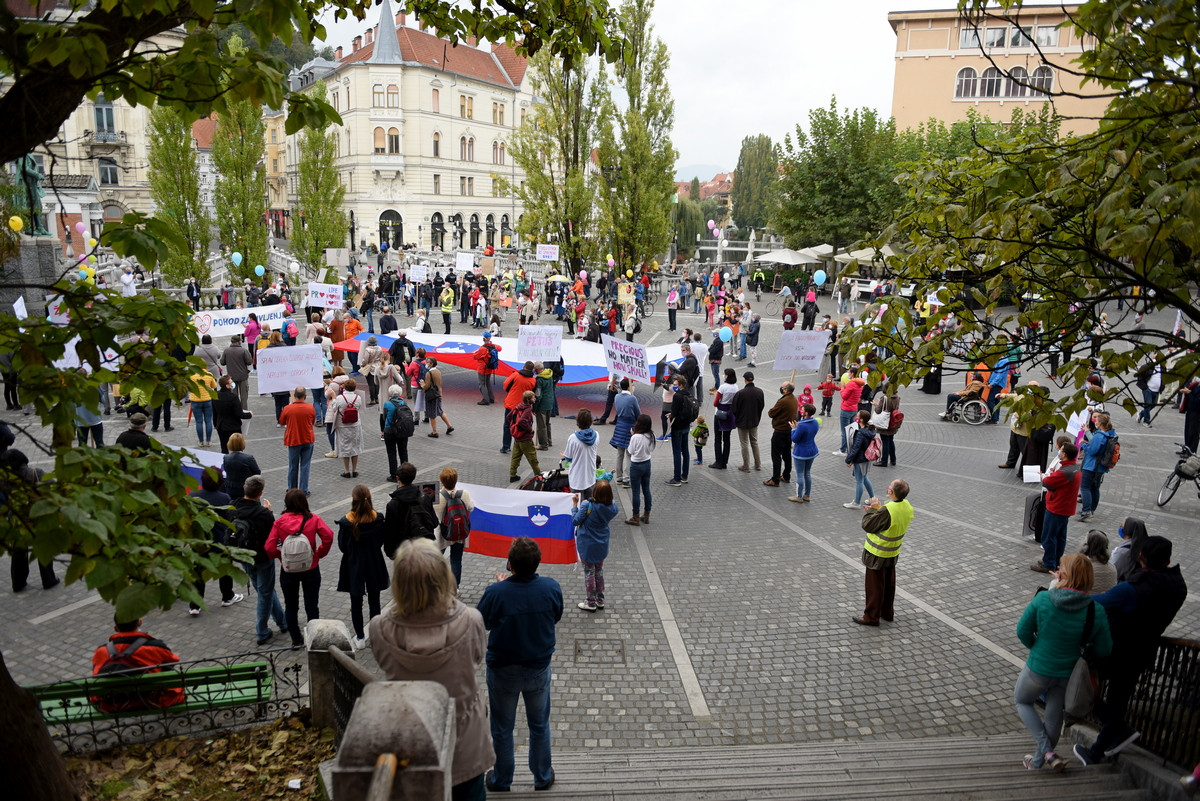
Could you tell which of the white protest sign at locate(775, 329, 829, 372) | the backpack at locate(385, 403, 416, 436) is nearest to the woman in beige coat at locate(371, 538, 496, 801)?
the backpack at locate(385, 403, 416, 436)

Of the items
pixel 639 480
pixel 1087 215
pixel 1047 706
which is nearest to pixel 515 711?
pixel 1047 706

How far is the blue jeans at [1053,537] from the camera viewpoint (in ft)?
32.6

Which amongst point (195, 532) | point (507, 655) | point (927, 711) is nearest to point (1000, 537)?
point (927, 711)

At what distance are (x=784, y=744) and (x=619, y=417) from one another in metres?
6.93

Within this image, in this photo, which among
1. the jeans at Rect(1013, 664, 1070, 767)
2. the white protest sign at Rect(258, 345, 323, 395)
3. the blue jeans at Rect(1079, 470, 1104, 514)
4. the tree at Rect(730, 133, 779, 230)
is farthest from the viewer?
the tree at Rect(730, 133, 779, 230)

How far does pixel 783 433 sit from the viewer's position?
13.4m

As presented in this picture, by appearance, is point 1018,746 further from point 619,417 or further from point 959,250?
point 619,417

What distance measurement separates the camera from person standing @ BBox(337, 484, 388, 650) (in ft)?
25.0

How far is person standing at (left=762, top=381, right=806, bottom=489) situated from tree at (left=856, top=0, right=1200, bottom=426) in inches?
256

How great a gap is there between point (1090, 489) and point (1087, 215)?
7.99 m

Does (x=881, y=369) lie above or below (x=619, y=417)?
above

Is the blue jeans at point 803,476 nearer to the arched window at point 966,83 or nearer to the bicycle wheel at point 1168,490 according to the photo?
the bicycle wheel at point 1168,490

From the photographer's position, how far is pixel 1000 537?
11.3 meters

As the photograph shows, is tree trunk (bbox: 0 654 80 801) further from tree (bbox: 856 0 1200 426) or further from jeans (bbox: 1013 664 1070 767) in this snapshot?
jeans (bbox: 1013 664 1070 767)
